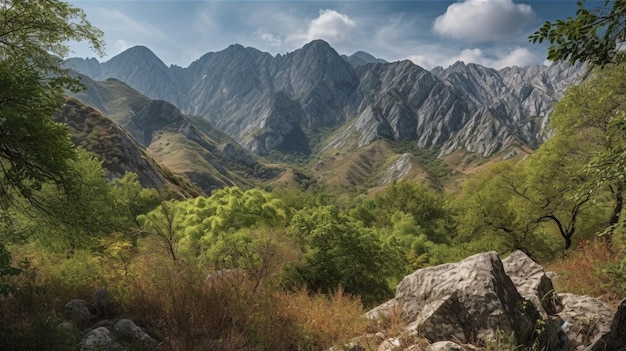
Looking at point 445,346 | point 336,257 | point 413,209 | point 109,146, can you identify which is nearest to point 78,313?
point 445,346

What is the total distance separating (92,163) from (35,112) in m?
20.1

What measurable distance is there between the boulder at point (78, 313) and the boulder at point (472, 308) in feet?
26.8

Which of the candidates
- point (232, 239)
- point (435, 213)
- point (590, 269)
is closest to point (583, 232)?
point (590, 269)

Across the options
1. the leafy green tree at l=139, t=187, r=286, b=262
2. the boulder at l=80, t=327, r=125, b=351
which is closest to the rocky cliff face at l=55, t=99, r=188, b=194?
the leafy green tree at l=139, t=187, r=286, b=262

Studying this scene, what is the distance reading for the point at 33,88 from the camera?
798cm

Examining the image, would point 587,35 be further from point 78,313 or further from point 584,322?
point 78,313

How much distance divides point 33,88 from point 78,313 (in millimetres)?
5778

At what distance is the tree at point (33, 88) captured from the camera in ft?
25.8

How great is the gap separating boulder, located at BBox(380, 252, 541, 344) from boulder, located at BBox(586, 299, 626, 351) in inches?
42.4

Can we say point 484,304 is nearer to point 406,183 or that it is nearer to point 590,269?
point 590,269

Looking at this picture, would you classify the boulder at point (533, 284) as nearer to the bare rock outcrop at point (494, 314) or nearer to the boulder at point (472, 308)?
the bare rock outcrop at point (494, 314)

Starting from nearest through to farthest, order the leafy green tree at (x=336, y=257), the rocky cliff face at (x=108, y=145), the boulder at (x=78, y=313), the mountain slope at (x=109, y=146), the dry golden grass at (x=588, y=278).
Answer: the boulder at (x=78, y=313) → the dry golden grass at (x=588, y=278) → the leafy green tree at (x=336, y=257) → the rocky cliff face at (x=108, y=145) → the mountain slope at (x=109, y=146)

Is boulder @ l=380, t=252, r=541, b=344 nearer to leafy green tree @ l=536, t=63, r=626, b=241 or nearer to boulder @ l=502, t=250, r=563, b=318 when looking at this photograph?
boulder @ l=502, t=250, r=563, b=318

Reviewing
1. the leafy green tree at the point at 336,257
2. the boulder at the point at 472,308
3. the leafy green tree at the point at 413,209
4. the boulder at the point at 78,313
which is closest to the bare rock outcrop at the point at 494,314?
the boulder at the point at 472,308
